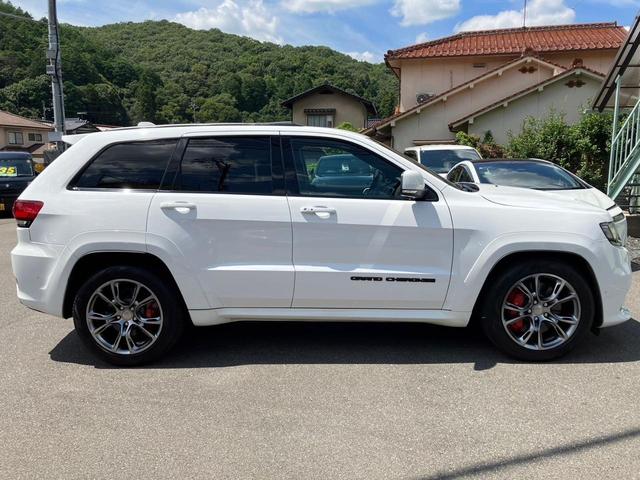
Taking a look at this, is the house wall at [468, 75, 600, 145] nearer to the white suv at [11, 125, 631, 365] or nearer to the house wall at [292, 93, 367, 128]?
the white suv at [11, 125, 631, 365]

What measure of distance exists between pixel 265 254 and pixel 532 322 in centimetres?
214

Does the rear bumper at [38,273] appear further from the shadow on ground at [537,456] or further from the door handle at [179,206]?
the shadow on ground at [537,456]

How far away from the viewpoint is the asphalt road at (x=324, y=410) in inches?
110

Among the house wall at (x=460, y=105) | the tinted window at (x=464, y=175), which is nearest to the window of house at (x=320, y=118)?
the house wall at (x=460, y=105)

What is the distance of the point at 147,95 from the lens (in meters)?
60.6

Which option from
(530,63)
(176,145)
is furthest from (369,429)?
(530,63)

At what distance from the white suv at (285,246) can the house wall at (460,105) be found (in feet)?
55.6

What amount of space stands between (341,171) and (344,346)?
1.49 meters

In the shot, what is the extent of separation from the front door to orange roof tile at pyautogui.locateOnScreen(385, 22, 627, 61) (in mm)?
21057

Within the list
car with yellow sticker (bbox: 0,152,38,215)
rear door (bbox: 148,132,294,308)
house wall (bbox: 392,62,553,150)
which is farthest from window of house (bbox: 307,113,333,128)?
rear door (bbox: 148,132,294,308)

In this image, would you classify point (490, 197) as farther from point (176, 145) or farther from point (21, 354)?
point (21, 354)

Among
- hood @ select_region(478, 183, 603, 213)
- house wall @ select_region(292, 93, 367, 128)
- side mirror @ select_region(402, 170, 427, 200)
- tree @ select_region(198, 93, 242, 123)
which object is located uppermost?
tree @ select_region(198, 93, 242, 123)

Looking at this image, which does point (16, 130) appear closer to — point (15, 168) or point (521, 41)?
point (15, 168)

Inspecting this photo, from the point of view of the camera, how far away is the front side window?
400 centimetres
